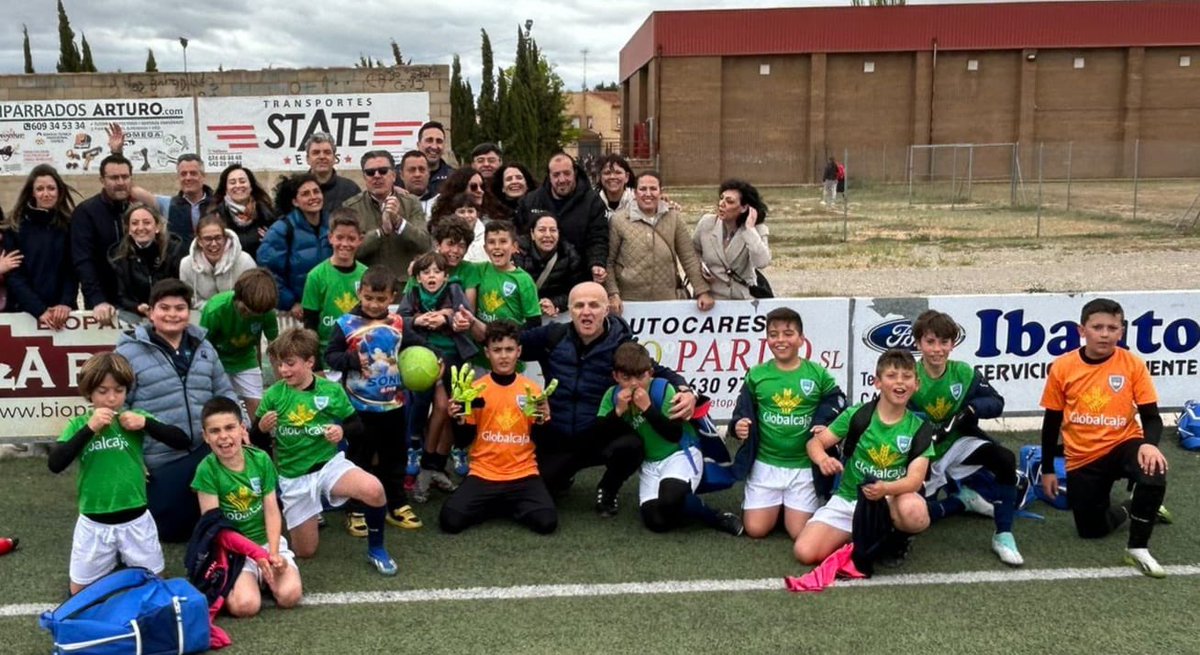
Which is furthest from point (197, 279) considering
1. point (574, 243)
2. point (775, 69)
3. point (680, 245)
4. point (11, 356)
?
point (775, 69)

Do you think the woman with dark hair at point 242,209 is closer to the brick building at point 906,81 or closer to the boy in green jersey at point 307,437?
the boy in green jersey at point 307,437

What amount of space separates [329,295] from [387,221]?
973 mm

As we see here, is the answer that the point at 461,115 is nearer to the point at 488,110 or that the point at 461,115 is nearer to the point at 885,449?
the point at 488,110

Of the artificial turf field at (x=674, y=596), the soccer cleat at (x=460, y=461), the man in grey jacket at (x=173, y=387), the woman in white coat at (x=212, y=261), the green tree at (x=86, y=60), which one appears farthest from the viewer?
the green tree at (x=86, y=60)

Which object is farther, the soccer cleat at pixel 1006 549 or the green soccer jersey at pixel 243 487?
the soccer cleat at pixel 1006 549

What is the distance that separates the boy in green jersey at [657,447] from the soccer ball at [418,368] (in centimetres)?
100

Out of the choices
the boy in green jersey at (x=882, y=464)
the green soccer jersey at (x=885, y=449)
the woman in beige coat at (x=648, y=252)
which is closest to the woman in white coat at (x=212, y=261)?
the woman in beige coat at (x=648, y=252)

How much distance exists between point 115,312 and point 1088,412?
619cm

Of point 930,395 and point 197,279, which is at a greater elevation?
point 197,279

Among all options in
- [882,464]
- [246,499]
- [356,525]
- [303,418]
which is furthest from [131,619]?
[882,464]

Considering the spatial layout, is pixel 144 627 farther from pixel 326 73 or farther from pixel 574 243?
pixel 326 73

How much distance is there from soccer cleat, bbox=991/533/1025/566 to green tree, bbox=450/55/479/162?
33582mm

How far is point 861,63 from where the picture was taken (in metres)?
43.4

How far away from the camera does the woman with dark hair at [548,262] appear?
20.9ft
